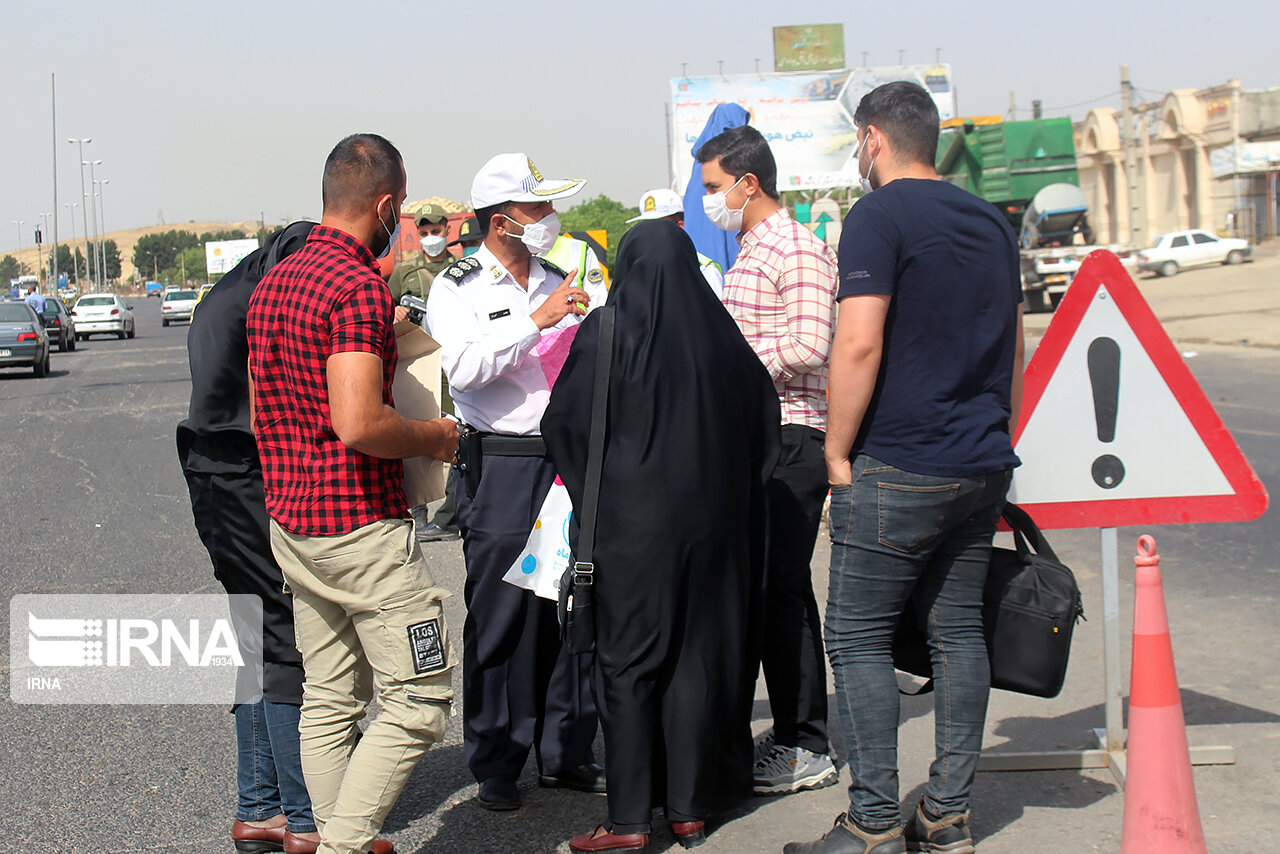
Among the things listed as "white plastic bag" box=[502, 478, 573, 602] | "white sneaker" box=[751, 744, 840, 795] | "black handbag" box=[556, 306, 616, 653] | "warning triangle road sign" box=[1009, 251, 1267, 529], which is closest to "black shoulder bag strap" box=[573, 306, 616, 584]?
"black handbag" box=[556, 306, 616, 653]

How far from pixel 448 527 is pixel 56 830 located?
4.30 metres

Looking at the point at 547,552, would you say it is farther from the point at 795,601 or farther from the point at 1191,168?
the point at 1191,168

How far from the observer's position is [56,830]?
12.1ft

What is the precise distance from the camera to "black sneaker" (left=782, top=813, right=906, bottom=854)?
3195 millimetres

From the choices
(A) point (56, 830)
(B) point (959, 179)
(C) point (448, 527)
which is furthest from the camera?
(B) point (959, 179)

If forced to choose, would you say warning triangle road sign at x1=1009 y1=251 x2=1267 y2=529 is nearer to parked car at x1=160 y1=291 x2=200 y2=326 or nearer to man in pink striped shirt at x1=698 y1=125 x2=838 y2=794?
man in pink striped shirt at x1=698 y1=125 x2=838 y2=794

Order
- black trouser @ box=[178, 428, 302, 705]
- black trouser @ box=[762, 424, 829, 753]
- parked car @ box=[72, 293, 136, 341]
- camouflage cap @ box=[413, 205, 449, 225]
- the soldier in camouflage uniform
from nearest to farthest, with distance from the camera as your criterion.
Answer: black trouser @ box=[178, 428, 302, 705], black trouser @ box=[762, 424, 829, 753], the soldier in camouflage uniform, camouflage cap @ box=[413, 205, 449, 225], parked car @ box=[72, 293, 136, 341]

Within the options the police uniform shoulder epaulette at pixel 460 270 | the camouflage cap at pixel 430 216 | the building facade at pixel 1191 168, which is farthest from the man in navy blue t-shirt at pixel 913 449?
the building facade at pixel 1191 168

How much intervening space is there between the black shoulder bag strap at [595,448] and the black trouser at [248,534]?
0.89 m

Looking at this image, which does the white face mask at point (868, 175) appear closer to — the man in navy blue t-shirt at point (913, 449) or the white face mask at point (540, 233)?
the man in navy blue t-shirt at point (913, 449)

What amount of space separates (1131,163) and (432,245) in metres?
39.8

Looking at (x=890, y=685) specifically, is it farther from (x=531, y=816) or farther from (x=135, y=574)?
(x=135, y=574)

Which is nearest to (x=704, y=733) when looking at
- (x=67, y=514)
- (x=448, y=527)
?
(x=448, y=527)

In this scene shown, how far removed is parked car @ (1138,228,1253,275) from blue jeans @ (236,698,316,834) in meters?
39.7
